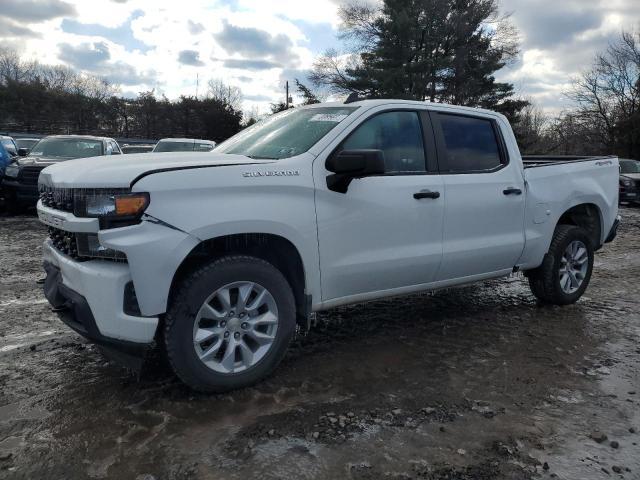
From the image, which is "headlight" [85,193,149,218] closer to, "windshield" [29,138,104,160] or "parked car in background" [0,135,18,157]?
"windshield" [29,138,104,160]

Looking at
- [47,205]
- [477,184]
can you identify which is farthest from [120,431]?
[477,184]

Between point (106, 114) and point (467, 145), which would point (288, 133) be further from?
point (106, 114)

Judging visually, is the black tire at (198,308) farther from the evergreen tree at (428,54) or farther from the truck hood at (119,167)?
the evergreen tree at (428,54)

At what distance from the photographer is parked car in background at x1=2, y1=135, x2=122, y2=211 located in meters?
10.8

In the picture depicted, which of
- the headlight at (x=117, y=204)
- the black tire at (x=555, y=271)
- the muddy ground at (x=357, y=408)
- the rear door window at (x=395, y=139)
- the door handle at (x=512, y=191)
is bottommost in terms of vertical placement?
the muddy ground at (x=357, y=408)

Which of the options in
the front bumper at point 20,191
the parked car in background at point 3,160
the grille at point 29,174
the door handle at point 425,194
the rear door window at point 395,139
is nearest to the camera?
the rear door window at point 395,139

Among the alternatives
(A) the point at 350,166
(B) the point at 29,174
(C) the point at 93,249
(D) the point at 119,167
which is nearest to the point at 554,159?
(A) the point at 350,166

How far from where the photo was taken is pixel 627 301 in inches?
231

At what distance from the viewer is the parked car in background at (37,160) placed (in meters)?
10.8

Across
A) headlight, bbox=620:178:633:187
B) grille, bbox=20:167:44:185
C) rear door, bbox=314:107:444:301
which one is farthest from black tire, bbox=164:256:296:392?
headlight, bbox=620:178:633:187

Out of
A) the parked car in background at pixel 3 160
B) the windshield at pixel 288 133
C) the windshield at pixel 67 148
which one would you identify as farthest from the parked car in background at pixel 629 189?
the parked car in background at pixel 3 160

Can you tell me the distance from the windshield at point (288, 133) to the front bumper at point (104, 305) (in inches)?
54.3

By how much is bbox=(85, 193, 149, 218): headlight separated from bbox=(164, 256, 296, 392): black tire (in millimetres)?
500

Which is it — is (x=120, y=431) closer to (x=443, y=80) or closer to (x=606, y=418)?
(x=606, y=418)
